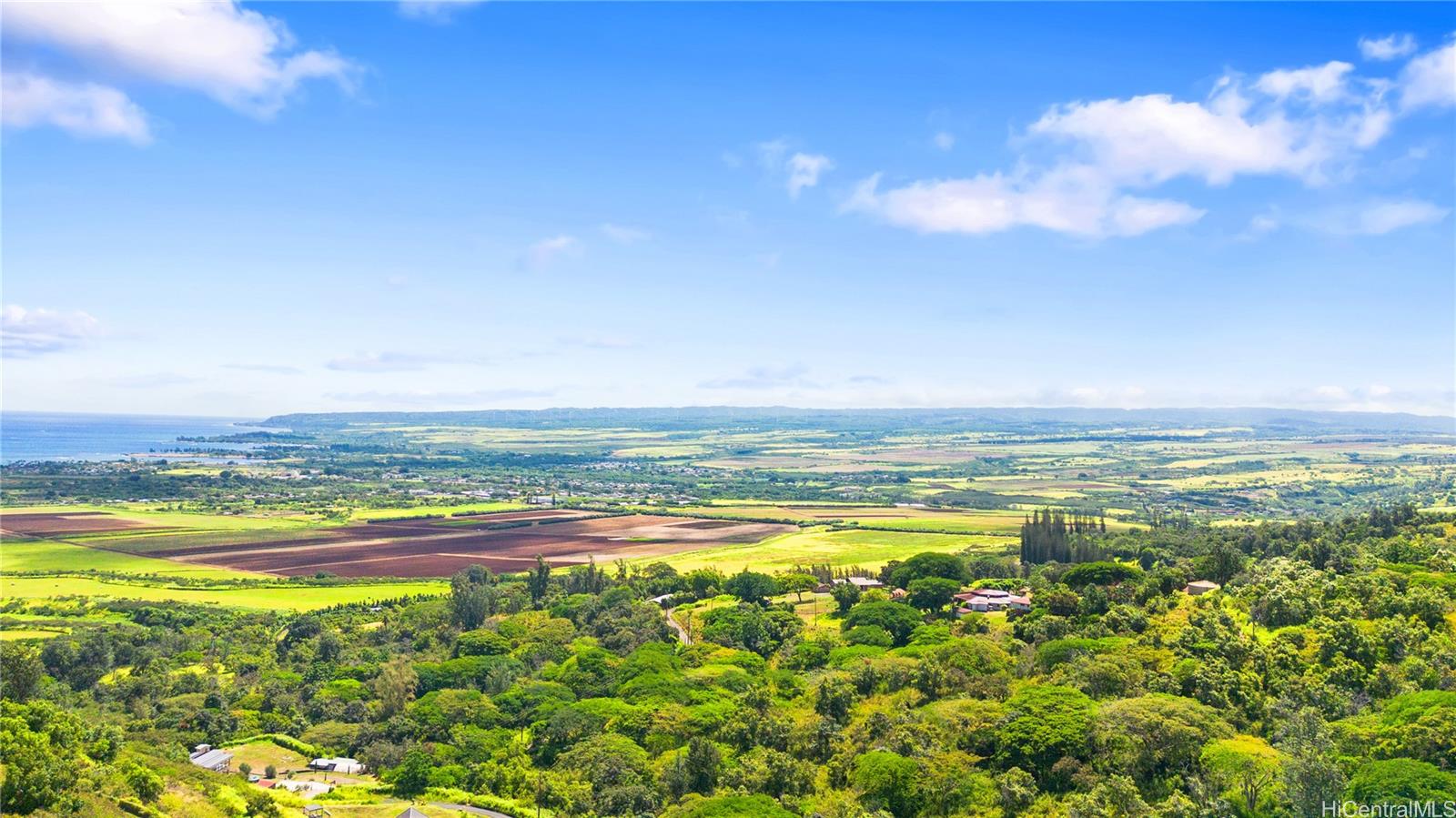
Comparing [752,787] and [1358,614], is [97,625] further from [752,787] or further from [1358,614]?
[1358,614]

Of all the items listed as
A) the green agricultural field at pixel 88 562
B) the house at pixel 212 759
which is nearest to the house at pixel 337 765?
the house at pixel 212 759

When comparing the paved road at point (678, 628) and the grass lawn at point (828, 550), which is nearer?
the paved road at point (678, 628)

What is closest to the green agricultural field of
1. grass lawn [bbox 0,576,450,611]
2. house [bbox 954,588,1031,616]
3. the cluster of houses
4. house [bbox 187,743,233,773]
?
grass lawn [bbox 0,576,450,611]

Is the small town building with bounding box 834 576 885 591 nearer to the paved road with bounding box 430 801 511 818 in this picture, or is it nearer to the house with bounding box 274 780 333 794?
the paved road with bounding box 430 801 511 818

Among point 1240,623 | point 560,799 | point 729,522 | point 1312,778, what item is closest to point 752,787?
point 560,799

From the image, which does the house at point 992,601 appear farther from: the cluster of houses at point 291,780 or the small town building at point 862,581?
the cluster of houses at point 291,780

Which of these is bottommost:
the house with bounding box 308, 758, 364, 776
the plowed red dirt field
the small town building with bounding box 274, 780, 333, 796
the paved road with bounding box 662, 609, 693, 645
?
the house with bounding box 308, 758, 364, 776
